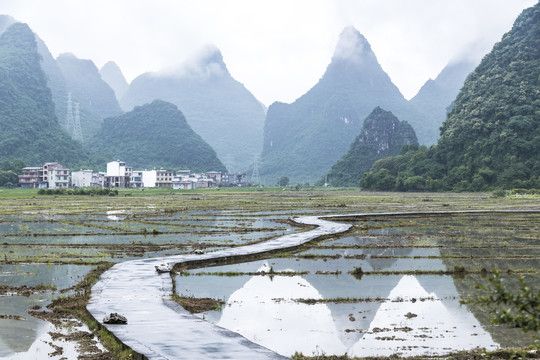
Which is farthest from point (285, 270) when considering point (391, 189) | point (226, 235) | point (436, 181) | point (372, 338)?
point (391, 189)

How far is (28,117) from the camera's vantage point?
129 metres

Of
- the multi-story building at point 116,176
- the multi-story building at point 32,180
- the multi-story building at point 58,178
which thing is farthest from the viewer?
the multi-story building at point 116,176

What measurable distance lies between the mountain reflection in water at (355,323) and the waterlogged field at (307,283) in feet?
0.07

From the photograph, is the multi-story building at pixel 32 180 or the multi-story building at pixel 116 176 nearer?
the multi-story building at pixel 32 180

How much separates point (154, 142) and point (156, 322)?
165 metres

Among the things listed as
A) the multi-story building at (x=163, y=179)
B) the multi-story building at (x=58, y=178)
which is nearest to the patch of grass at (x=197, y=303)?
the multi-story building at (x=58, y=178)

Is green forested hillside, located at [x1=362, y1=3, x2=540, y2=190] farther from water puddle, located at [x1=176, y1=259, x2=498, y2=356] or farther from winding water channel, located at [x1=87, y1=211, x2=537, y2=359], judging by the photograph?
winding water channel, located at [x1=87, y1=211, x2=537, y2=359]

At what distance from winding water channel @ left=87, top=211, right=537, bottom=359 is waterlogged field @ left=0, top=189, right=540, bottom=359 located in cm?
44

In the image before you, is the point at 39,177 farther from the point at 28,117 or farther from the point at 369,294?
the point at 369,294

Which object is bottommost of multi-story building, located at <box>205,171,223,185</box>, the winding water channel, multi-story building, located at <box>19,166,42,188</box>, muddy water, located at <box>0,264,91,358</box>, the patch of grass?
muddy water, located at <box>0,264,91,358</box>

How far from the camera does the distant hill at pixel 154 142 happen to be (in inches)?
6299

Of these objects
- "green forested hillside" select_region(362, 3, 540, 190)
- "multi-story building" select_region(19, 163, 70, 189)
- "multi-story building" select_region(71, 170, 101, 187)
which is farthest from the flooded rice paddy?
"multi-story building" select_region(71, 170, 101, 187)

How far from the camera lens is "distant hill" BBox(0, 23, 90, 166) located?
387 ft

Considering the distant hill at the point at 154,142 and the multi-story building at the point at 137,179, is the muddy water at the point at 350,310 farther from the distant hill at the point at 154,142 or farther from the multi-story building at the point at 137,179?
the distant hill at the point at 154,142
